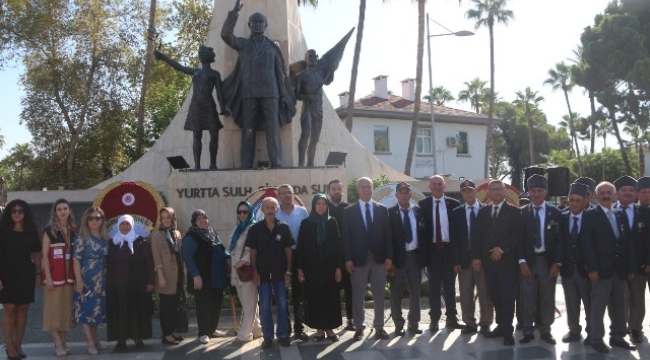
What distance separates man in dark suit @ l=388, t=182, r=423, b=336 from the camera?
24.3 ft

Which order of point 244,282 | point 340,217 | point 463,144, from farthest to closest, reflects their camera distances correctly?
point 463,144, point 340,217, point 244,282

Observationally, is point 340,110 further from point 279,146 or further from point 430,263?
point 430,263

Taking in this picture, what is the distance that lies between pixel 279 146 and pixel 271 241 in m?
4.46

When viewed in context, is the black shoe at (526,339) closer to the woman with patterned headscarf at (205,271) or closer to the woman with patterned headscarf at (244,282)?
the woman with patterned headscarf at (244,282)

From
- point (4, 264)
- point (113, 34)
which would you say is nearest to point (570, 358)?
point (4, 264)

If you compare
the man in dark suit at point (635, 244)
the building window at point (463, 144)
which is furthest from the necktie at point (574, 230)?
the building window at point (463, 144)

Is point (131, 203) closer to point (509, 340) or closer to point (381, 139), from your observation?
point (509, 340)

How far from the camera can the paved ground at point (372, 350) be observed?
251 inches

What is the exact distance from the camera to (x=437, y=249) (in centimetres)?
762

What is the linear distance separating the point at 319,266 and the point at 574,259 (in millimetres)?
2688

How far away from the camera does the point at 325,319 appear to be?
7.01 metres

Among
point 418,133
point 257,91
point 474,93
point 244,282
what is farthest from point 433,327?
point 474,93

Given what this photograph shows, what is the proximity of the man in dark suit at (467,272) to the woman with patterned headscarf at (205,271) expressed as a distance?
266cm

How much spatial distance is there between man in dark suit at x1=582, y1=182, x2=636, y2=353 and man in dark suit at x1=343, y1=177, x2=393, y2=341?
2111 mm
